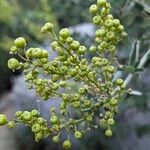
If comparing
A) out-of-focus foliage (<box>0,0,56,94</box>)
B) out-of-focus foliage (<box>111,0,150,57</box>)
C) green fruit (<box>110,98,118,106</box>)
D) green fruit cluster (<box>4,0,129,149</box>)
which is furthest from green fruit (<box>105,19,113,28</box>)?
out-of-focus foliage (<box>0,0,56,94</box>)

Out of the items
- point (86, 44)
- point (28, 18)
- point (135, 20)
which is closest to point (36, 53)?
point (86, 44)

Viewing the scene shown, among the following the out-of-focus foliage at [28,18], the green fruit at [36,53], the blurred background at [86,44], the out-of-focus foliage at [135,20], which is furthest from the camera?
the out-of-focus foliage at [28,18]

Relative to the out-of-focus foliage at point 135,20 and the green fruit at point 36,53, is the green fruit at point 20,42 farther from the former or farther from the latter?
the out-of-focus foliage at point 135,20

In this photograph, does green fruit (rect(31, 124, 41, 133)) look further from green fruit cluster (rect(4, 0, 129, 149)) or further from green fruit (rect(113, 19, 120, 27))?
green fruit (rect(113, 19, 120, 27))

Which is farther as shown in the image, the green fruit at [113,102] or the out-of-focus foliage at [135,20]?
the out-of-focus foliage at [135,20]

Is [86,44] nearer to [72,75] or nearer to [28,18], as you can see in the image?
[72,75]

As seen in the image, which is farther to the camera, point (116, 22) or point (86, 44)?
point (86, 44)

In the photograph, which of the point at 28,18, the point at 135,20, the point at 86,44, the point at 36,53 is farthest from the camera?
the point at 28,18

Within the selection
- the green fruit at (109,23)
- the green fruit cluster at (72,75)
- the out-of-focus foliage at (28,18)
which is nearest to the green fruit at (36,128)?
the green fruit cluster at (72,75)
